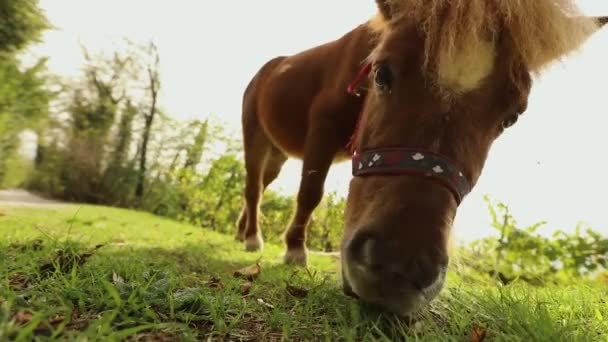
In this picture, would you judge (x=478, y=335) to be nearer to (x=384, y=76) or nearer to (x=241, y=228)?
(x=384, y=76)

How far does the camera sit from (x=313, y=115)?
382 cm

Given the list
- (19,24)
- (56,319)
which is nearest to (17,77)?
(19,24)

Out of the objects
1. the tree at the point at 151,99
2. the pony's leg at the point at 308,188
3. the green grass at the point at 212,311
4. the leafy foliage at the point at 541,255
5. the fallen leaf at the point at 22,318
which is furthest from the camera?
the tree at the point at 151,99

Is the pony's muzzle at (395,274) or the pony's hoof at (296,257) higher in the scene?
the pony's muzzle at (395,274)

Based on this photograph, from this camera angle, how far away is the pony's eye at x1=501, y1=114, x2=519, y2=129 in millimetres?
2260

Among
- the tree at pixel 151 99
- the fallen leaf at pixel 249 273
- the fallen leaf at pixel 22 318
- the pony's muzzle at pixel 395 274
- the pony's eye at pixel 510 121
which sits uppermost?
the tree at pixel 151 99

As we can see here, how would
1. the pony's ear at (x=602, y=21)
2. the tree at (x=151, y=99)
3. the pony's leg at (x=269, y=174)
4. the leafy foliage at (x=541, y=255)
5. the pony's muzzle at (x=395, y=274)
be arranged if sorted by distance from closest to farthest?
1. the pony's muzzle at (x=395, y=274)
2. the pony's ear at (x=602, y=21)
3. the leafy foliage at (x=541, y=255)
4. the pony's leg at (x=269, y=174)
5. the tree at (x=151, y=99)

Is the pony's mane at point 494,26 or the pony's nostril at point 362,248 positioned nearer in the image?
the pony's nostril at point 362,248

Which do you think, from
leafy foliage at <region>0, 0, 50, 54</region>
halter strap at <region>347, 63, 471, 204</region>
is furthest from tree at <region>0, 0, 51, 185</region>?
halter strap at <region>347, 63, 471, 204</region>

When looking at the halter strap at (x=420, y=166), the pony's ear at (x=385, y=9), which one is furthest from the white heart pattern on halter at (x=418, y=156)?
the pony's ear at (x=385, y=9)

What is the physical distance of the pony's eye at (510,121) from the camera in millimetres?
2260

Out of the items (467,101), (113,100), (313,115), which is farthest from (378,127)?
(113,100)

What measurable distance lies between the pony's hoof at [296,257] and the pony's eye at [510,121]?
231cm

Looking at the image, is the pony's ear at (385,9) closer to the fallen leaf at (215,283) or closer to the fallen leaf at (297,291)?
the fallen leaf at (297,291)
